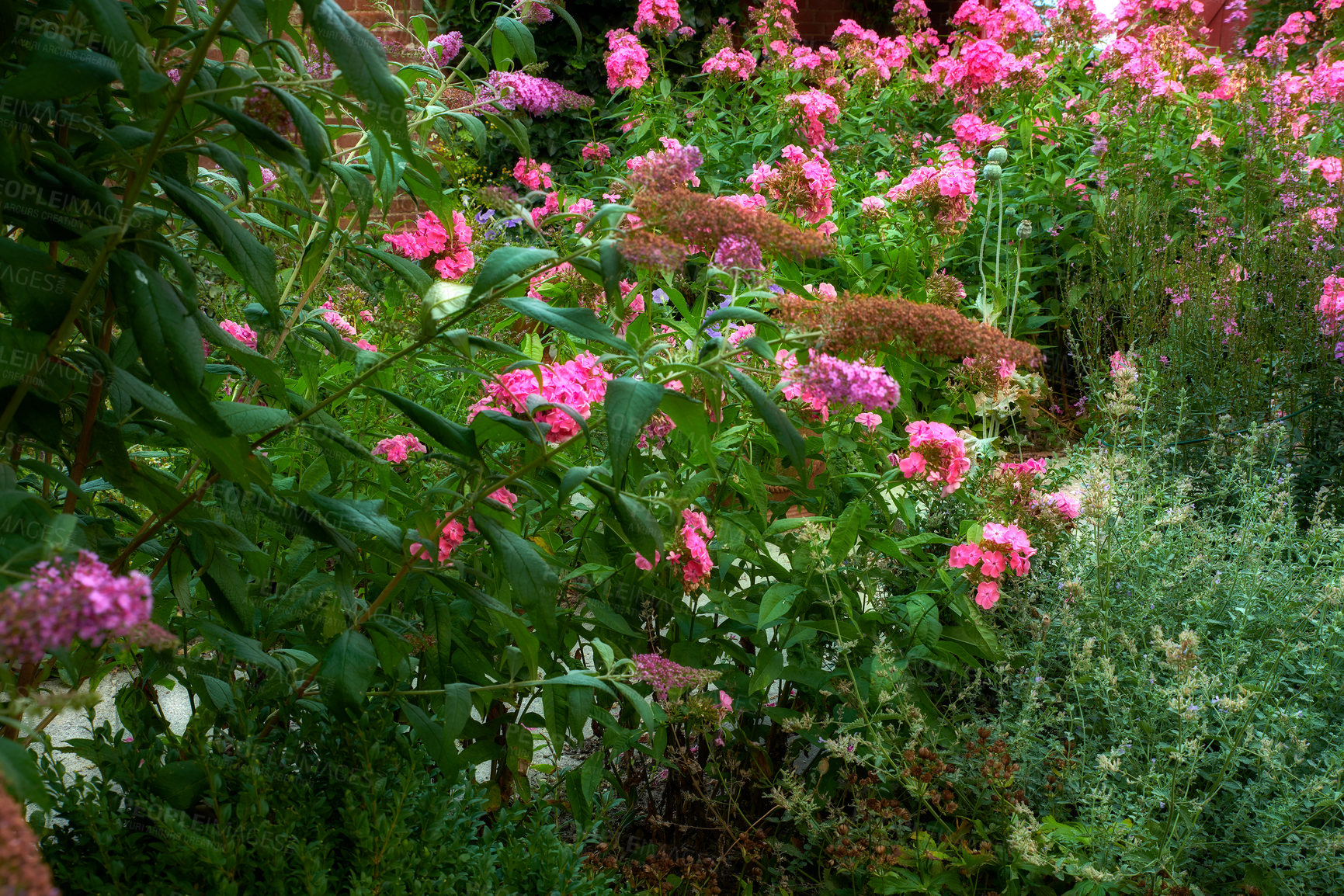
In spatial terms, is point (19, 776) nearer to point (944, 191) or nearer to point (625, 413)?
point (625, 413)

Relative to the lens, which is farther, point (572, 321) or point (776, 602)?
point (776, 602)

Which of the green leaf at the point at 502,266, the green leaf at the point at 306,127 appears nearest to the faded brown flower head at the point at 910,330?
the green leaf at the point at 502,266

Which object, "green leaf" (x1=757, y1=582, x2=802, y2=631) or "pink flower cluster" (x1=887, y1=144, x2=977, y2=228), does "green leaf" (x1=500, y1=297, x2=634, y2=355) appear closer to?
"green leaf" (x1=757, y1=582, x2=802, y2=631)

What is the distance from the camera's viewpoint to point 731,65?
5.29 m

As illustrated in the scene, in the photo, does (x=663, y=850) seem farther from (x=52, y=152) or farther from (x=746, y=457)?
(x=52, y=152)

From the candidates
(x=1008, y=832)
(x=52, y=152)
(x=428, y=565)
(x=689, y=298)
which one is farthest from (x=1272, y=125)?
(x=52, y=152)

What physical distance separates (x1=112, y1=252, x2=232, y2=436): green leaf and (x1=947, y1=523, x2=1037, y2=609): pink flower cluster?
5.03 ft

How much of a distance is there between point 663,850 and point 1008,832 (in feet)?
2.12

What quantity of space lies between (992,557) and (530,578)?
3.78ft

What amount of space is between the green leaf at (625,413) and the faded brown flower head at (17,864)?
66 centimetres

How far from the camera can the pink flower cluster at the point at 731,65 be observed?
5.29 m

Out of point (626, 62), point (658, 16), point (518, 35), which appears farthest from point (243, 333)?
point (658, 16)

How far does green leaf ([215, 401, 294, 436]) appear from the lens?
1.32 m

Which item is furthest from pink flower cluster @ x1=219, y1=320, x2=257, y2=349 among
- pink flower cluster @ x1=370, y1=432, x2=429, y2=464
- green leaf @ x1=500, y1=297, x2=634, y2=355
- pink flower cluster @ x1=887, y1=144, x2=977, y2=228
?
pink flower cluster @ x1=887, y1=144, x2=977, y2=228
